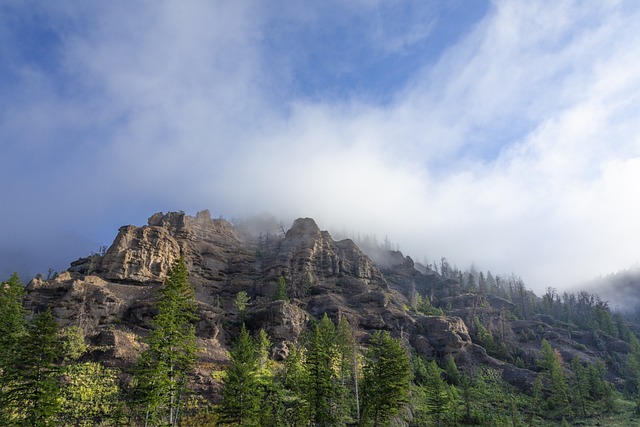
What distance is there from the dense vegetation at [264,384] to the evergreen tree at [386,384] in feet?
0.37

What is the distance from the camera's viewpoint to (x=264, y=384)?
4506 cm

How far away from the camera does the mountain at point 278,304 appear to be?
74375mm

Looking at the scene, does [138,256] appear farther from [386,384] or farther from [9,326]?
[386,384]

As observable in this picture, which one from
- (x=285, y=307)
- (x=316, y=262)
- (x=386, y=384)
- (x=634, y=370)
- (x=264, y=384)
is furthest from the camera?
(x=316, y=262)

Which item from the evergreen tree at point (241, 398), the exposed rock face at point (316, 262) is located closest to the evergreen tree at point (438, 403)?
the evergreen tree at point (241, 398)

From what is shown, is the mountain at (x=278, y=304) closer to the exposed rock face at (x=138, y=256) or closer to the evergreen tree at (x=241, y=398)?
the exposed rock face at (x=138, y=256)

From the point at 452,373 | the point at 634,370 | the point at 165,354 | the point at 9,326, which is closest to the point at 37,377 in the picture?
the point at 165,354

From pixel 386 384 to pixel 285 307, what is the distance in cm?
4560

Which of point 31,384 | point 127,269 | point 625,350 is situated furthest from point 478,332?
point 31,384

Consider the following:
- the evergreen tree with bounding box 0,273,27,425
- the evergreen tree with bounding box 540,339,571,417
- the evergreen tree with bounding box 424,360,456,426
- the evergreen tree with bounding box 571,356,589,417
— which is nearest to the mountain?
the evergreen tree with bounding box 540,339,571,417

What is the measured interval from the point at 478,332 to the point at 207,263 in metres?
83.6

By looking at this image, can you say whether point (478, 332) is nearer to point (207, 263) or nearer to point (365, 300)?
point (365, 300)

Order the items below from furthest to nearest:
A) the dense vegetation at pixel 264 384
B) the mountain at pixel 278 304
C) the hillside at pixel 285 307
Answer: the mountain at pixel 278 304 → the hillside at pixel 285 307 → the dense vegetation at pixel 264 384

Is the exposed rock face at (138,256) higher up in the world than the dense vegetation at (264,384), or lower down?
higher up
